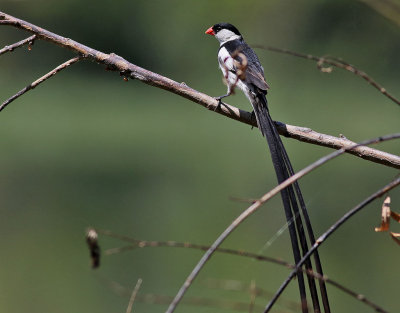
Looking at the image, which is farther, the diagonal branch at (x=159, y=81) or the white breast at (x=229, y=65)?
the white breast at (x=229, y=65)

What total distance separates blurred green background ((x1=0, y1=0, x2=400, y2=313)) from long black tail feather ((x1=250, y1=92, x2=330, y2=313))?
1.08m

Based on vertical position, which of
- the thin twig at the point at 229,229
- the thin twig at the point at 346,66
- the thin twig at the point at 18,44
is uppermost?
the thin twig at the point at 18,44

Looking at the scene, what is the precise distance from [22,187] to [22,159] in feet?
2.49

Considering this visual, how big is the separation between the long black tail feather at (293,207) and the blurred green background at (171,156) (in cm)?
108

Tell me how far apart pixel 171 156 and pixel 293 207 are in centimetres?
631

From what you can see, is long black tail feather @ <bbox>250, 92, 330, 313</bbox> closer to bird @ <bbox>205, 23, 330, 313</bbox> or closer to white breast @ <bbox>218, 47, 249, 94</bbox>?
bird @ <bbox>205, 23, 330, 313</bbox>

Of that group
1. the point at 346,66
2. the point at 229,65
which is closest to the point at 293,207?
the point at 346,66

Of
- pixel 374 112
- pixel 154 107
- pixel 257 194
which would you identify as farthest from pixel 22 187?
pixel 374 112

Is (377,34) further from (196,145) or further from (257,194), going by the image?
(257,194)

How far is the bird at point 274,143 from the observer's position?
118 cm

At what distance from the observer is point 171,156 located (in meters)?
7.62

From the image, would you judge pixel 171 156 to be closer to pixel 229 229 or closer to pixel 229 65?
pixel 229 65

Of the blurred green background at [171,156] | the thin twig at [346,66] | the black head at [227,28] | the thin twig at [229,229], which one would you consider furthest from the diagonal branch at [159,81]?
the black head at [227,28]

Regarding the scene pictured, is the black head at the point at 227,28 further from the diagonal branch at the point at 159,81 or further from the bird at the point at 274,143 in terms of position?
the diagonal branch at the point at 159,81
